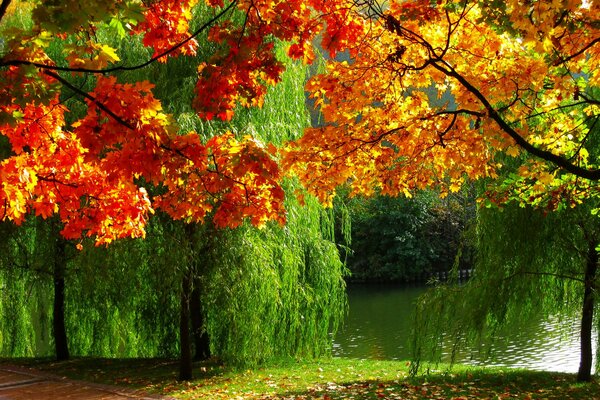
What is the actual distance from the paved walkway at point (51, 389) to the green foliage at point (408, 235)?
2561 cm

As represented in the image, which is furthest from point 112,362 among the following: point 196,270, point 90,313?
point 196,270

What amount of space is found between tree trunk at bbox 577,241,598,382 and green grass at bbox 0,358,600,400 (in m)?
0.26

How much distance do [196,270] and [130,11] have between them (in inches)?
228

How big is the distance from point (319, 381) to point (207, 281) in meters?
2.18

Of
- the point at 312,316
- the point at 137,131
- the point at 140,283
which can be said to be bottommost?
the point at 312,316

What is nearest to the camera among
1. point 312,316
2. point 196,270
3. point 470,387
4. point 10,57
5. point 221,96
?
point 10,57

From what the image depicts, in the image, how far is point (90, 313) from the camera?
456 inches

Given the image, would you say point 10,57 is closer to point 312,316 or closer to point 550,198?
point 550,198

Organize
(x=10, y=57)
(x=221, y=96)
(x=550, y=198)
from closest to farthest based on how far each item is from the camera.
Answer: (x=10, y=57) → (x=221, y=96) → (x=550, y=198)

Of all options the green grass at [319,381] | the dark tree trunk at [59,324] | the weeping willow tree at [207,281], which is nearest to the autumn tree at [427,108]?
the green grass at [319,381]

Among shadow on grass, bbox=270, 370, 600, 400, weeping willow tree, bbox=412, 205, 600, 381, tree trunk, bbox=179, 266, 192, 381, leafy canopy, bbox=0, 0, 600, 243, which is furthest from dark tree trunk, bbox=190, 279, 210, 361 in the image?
leafy canopy, bbox=0, 0, 600, 243

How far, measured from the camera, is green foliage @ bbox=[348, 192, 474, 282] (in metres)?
34.5

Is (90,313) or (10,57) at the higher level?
(10,57)

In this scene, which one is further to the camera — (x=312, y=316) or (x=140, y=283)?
(x=312, y=316)
